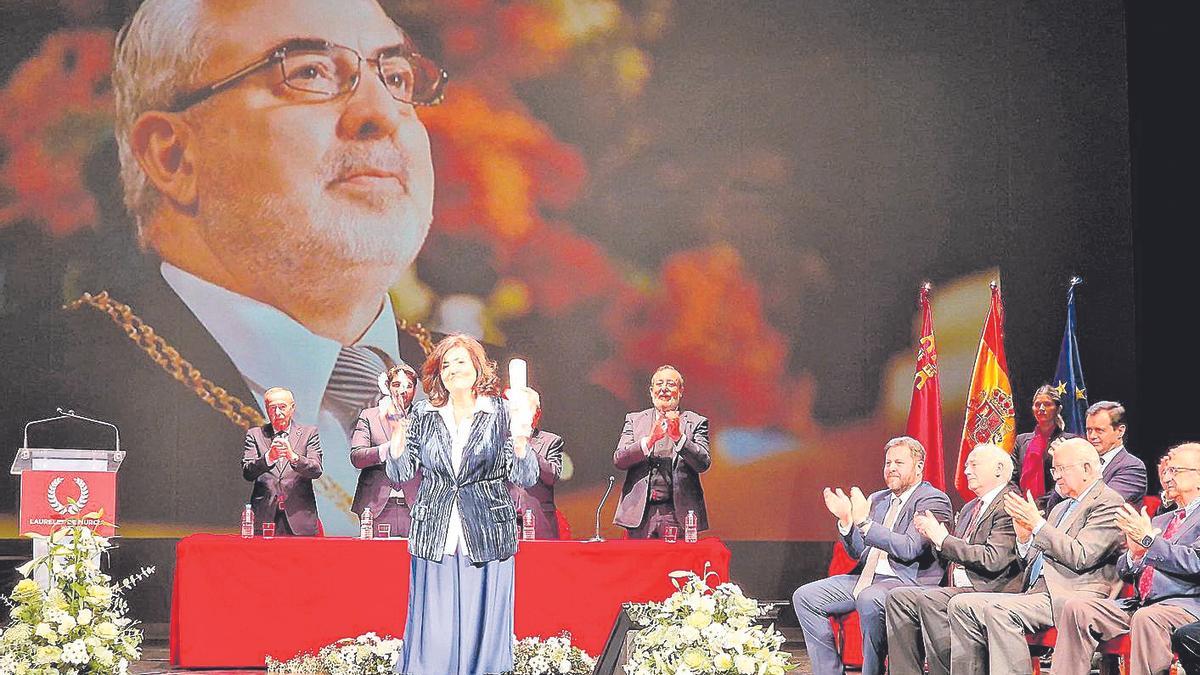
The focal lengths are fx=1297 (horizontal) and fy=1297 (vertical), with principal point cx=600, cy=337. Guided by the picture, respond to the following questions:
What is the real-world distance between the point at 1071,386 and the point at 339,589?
4326mm

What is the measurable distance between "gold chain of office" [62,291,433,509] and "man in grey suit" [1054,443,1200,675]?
15.3 feet

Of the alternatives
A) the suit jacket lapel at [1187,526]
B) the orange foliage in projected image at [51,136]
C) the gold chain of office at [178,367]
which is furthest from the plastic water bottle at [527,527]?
the orange foliage in projected image at [51,136]

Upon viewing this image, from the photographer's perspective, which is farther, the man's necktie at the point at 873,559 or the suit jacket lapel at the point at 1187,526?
the man's necktie at the point at 873,559

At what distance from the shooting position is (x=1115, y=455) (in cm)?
611

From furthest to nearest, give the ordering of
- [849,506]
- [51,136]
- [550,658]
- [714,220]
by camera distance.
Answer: [714,220]
[51,136]
[550,658]
[849,506]

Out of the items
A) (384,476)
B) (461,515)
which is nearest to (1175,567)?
(461,515)

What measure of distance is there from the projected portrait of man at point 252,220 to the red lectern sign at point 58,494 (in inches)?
75.0

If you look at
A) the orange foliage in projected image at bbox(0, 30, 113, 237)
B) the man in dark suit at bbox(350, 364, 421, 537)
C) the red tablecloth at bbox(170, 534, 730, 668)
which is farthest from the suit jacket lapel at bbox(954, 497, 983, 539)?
the orange foliage in projected image at bbox(0, 30, 113, 237)

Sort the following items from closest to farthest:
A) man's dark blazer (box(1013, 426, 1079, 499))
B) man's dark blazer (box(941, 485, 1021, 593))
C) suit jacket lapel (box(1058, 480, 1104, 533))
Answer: suit jacket lapel (box(1058, 480, 1104, 533))
man's dark blazer (box(941, 485, 1021, 593))
man's dark blazer (box(1013, 426, 1079, 499))

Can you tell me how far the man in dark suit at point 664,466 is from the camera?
6566 millimetres

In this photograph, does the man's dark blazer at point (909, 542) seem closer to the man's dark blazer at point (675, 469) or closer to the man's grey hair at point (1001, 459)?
the man's grey hair at point (1001, 459)

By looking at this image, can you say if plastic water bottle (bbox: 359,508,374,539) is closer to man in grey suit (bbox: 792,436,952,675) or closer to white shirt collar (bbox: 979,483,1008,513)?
man in grey suit (bbox: 792,436,952,675)

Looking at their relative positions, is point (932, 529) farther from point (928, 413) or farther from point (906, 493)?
point (928, 413)

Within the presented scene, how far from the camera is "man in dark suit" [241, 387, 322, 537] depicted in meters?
6.54
